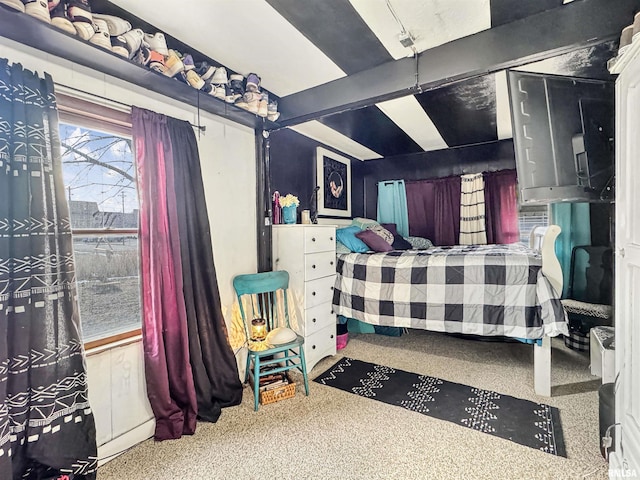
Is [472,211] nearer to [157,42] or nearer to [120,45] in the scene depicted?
[157,42]

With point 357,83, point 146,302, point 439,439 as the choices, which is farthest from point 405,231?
point 146,302

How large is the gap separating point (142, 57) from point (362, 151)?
304cm

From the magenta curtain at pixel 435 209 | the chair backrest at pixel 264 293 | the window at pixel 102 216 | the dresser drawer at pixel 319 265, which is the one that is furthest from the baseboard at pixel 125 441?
the magenta curtain at pixel 435 209

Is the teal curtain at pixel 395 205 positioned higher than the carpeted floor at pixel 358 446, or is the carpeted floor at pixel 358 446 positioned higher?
the teal curtain at pixel 395 205

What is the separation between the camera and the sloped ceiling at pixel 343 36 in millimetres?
1497

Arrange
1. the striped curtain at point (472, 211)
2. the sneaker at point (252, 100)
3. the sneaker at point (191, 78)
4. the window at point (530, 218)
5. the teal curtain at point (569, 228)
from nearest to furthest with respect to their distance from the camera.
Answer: the sneaker at point (191, 78)
the sneaker at point (252, 100)
the teal curtain at point (569, 228)
the window at point (530, 218)
the striped curtain at point (472, 211)

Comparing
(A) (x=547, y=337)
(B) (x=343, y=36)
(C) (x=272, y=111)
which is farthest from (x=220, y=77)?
(A) (x=547, y=337)

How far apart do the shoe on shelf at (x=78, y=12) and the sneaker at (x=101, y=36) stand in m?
0.04

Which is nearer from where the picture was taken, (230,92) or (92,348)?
(92,348)

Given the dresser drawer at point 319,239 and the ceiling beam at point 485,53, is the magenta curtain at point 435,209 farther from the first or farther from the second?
the ceiling beam at point 485,53

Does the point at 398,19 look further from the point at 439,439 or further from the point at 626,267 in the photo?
the point at 439,439

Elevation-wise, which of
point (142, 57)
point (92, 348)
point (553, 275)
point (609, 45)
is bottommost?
point (92, 348)

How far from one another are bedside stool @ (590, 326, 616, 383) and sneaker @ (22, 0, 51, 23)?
3.18 metres

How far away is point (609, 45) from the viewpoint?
6.15 feet
